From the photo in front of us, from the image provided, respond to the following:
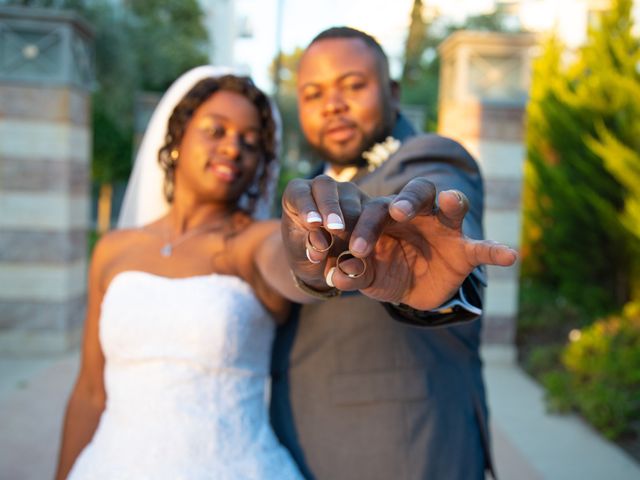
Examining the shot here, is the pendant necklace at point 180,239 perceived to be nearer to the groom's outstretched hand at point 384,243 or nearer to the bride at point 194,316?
the bride at point 194,316

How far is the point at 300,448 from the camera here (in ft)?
5.71

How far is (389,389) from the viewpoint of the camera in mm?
1611

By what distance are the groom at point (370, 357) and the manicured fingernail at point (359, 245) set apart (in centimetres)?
54

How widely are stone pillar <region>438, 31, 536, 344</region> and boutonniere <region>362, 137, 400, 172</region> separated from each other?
14.0 feet

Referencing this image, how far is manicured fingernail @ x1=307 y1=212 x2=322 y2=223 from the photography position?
3.08 ft

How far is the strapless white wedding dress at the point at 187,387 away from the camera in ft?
5.34

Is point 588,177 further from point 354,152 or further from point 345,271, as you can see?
point 345,271

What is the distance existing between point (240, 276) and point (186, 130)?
0.50 meters

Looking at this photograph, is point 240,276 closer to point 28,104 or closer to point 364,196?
point 364,196

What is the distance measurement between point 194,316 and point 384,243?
2.45ft

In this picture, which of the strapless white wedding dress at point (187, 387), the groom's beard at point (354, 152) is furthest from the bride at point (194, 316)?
the groom's beard at point (354, 152)

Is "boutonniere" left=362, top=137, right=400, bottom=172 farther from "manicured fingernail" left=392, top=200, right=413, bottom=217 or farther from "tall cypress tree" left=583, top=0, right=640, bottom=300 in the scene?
"tall cypress tree" left=583, top=0, right=640, bottom=300

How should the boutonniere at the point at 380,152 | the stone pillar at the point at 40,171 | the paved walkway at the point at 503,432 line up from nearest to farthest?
1. the boutonniere at the point at 380,152
2. the paved walkway at the point at 503,432
3. the stone pillar at the point at 40,171

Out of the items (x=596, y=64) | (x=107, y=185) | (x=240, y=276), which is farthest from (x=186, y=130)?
(x=107, y=185)
